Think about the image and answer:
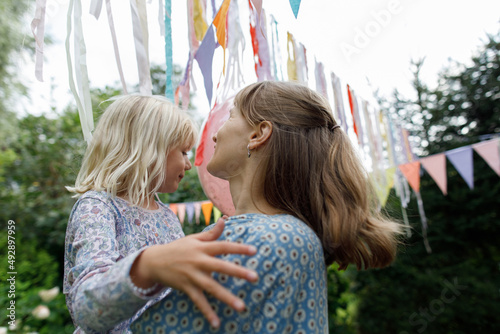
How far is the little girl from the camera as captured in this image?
589 mm

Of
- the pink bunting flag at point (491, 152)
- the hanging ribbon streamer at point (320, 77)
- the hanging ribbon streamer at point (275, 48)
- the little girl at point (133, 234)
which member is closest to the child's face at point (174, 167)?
the little girl at point (133, 234)

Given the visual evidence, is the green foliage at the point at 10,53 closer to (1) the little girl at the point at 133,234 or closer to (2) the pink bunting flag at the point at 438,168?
(1) the little girl at the point at 133,234

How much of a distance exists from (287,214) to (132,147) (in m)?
0.58

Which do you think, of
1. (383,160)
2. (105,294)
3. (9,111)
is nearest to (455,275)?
(383,160)

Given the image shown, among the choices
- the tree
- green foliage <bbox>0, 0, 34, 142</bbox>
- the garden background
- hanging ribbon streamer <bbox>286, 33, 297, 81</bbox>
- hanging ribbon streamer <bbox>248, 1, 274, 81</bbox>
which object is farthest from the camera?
green foliage <bbox>0, 0, 34, 142</bbox>

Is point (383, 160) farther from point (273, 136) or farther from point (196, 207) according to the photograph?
point (273, 136)

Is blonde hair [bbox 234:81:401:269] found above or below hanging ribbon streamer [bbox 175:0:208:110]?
below

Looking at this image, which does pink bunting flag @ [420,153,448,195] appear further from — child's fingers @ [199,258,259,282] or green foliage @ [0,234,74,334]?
green foliage @ [0,234,74,334]

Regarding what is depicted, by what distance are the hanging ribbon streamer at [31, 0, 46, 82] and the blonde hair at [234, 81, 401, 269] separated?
61 centimetres

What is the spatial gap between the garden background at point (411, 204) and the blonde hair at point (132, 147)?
2.83 meters

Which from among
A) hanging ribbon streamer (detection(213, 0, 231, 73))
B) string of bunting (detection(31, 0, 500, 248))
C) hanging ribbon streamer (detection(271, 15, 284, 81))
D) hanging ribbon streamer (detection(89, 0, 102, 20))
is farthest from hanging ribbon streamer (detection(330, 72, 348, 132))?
hanging ribbon streamer (detection(89, 0, 102, 20))

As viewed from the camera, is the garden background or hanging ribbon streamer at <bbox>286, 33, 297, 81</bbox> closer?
hanging ribbon streamer at <bbox>286, 33, 297, 81</bbox>

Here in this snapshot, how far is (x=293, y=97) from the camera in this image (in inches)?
38.8

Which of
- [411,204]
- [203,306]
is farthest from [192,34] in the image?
[411,204]
